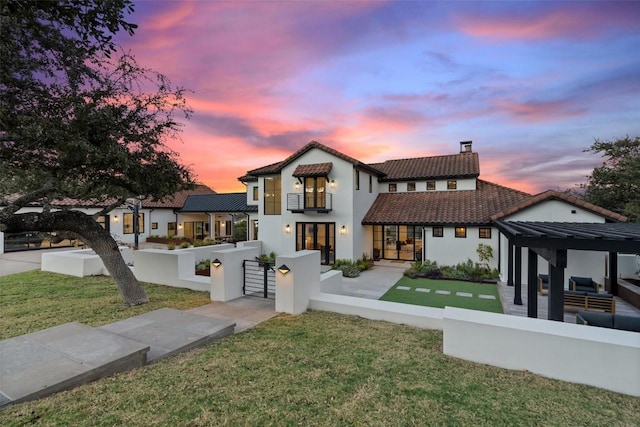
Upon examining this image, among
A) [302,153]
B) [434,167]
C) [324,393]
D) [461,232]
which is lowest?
[324,393]

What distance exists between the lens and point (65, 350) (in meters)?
4.30

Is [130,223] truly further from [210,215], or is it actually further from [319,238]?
[319,238]

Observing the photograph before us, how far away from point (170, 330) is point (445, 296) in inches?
362

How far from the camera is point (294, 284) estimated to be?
733 centimetres

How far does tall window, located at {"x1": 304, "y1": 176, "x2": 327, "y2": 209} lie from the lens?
1605 centimetres

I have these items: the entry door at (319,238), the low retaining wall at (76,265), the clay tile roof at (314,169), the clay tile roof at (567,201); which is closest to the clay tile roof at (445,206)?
the clay tile roof at (567,201)

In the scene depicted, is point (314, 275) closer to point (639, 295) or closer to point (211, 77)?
point (211, 77)

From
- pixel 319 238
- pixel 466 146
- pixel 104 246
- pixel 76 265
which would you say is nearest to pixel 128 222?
pixel 76 265

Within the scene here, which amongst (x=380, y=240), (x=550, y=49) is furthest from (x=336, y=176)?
(x=550, y=49)

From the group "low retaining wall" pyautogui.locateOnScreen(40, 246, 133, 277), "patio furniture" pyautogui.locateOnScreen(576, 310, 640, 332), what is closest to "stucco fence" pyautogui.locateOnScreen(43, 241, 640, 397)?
"patio furniture" pyautogui.locateOnScreen(576, 310, 640, 332)

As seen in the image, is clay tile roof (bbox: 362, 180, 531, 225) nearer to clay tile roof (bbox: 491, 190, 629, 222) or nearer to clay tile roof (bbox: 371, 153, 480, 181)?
clay tile roof (bbox: 371, 153, 480, 181)

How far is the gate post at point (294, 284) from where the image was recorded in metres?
7.34

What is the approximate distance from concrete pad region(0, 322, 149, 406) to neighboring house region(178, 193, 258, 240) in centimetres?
2284

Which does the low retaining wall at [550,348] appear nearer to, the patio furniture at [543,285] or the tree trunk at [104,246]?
the patio furniture at [543,285]
